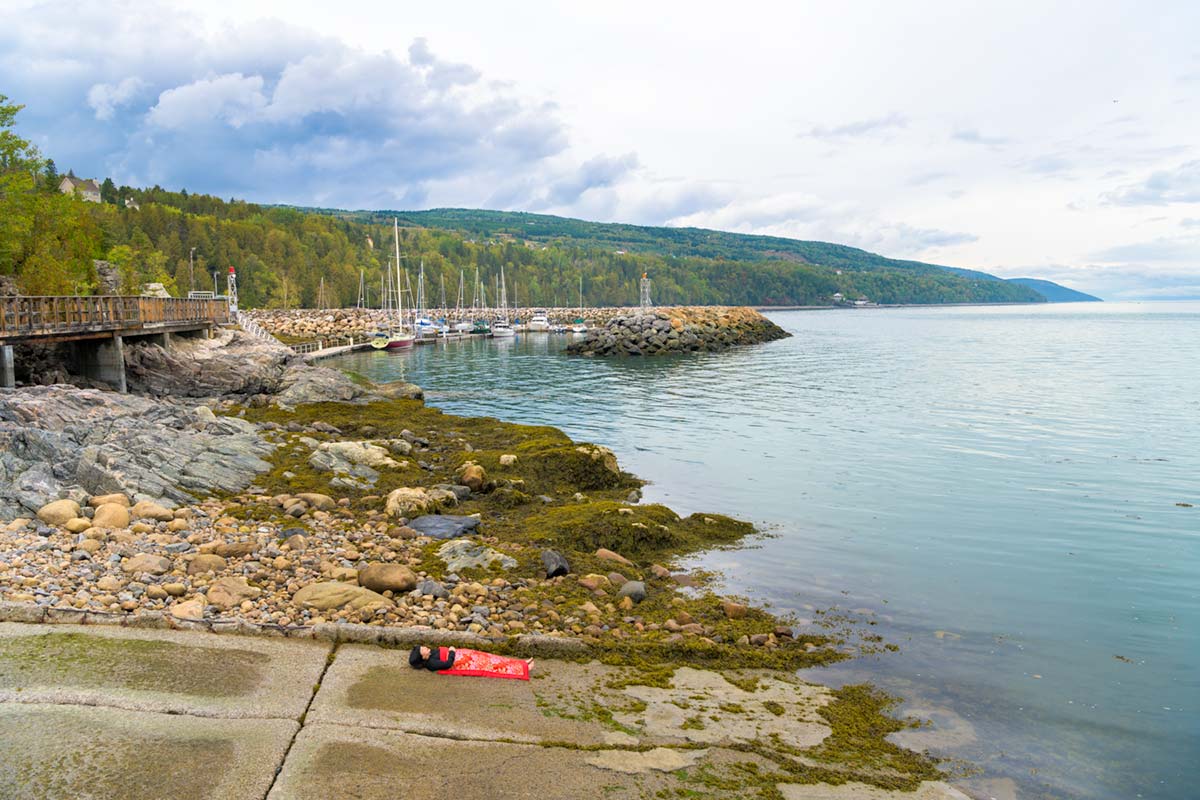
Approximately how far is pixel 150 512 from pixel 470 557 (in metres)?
5.35

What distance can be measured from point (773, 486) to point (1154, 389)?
3224cm

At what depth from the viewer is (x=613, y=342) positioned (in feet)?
277

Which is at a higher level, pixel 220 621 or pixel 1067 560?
pixel 220 621

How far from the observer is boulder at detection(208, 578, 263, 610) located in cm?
965

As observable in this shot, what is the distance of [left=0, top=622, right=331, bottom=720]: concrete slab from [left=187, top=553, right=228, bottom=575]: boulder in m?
2.11

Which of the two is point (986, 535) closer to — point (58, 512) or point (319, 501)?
point (319, 501)

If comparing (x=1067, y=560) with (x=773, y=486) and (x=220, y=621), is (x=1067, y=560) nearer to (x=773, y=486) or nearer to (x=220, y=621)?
(x=773, y=486)

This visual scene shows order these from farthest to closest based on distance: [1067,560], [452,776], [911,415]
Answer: [911,415], [1067,560], [452,776]

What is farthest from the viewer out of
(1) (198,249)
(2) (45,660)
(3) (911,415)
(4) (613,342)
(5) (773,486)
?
(1) (198,249)

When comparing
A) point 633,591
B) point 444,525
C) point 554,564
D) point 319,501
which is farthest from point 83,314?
point 633,591

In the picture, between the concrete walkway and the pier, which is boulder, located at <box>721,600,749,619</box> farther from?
the pier

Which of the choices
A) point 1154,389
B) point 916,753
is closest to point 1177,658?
point 916,753

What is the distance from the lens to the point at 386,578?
10.6 m

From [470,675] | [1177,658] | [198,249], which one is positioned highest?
[198,249]
